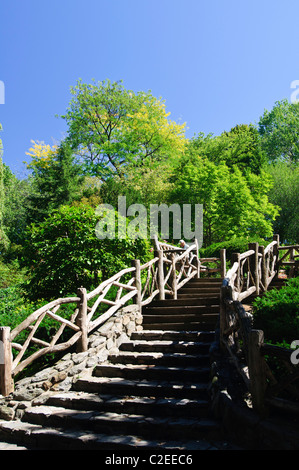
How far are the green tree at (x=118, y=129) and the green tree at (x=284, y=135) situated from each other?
14.1 meters

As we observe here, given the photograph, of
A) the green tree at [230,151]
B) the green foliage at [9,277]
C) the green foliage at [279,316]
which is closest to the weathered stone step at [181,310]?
the green foliage at [279,316]

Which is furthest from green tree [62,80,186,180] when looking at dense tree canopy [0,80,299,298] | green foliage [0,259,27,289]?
green foliage [0,259,27,289]

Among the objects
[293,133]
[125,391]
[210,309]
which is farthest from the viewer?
[293,133]

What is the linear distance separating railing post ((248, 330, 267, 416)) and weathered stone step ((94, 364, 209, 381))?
1.94m

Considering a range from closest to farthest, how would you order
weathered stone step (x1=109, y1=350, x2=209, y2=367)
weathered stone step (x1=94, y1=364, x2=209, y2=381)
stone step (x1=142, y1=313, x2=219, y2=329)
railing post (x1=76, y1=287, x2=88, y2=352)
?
weathered stone step (x1=94, y1=364, x2=209, y2=381) < weathered stone step (x1=109, y1=350, x2=209, y2=367) < railing post (x1=76, y1=287, x2=88, y2=352) < stone step (x1=142, y1=313, x2=219, y2=329)

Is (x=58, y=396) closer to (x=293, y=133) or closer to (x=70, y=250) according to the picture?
(x=70, y=250)

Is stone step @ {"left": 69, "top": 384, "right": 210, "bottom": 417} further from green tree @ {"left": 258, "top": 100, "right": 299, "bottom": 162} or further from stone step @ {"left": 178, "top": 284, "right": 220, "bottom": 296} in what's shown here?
green tree @ {"left": 258, "top": 100, "right": 299, "bottom": 162}

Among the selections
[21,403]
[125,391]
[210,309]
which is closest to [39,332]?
[21,403]

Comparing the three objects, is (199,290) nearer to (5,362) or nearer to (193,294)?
(193,294)

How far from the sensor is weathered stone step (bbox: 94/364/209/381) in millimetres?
6477

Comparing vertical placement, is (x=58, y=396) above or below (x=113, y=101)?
below

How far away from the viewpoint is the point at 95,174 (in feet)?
105

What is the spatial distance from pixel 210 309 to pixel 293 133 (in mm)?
38102
